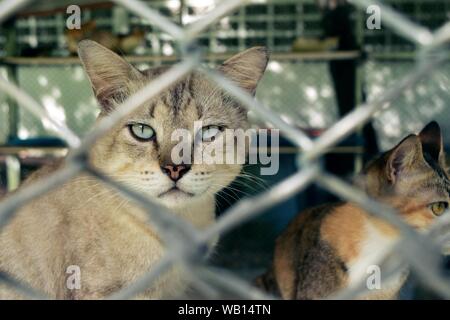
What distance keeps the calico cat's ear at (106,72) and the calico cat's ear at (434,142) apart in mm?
1246

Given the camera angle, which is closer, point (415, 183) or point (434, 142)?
point (415, 183)

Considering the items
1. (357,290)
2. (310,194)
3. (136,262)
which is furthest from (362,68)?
(357,290)

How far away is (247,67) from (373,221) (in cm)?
79

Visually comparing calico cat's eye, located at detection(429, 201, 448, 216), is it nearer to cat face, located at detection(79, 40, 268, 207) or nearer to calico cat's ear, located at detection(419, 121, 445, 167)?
calico cat's ear, located at detection(419, 121, 445, 167)

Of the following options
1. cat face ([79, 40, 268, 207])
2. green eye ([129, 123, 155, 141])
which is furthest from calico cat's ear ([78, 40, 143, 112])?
green eye ([129, 123, 155, 141])

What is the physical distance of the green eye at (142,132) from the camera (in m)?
2.29

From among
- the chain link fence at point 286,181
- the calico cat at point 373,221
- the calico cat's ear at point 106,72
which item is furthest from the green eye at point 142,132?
the chain link fence at point 286,181

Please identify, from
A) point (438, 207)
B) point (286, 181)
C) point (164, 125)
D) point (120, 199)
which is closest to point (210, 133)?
point (164, 125)

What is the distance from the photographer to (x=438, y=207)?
7.76 feet

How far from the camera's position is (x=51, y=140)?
17.2ft

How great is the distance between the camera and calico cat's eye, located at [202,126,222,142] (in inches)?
91.5

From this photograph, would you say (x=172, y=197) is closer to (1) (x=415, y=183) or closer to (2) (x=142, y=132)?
(2) (x=142, y=132)

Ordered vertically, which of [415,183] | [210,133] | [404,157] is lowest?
[415,183]

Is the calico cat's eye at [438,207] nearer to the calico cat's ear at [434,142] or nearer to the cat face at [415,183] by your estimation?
the cat face at [415,183]
